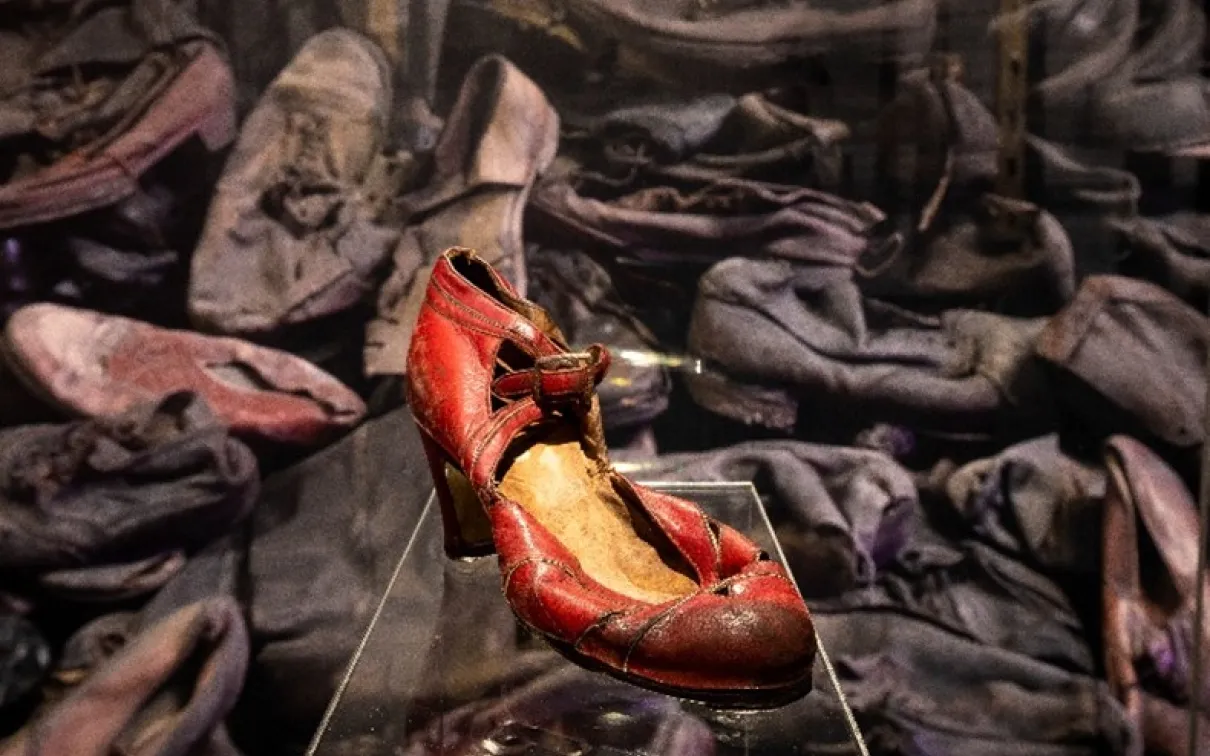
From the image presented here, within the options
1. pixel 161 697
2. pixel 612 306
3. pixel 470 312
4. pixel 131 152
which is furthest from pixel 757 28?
pixel 161 697

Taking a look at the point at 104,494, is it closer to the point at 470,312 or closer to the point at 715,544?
the point at 470,312

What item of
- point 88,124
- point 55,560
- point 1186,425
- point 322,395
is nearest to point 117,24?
point 88,124

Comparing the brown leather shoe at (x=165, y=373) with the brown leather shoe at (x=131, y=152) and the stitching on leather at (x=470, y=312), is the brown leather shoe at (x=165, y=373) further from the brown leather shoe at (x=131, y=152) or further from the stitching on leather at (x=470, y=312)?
the stitching on leather at (x=470, y=312)

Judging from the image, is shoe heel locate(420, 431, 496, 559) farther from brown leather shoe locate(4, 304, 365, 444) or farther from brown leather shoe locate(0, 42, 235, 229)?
brown leather shoe locate(0, 42, 235, 229)

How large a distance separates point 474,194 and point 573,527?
55 cm

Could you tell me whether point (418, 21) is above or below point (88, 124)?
above

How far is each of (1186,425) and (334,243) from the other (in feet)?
3.59

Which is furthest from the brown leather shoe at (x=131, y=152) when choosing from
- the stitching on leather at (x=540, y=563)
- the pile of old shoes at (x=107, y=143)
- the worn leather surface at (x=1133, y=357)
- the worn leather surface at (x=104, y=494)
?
the worn leather surface at (x=1133, y=357)

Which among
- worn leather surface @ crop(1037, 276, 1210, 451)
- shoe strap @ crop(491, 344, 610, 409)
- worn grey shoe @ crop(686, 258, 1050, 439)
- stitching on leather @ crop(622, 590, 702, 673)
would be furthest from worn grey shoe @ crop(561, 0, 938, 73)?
stitching on leather @ crop(622, 590, 702, 673)

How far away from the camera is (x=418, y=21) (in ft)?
3.84

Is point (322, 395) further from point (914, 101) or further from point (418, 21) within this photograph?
point (914, 101)

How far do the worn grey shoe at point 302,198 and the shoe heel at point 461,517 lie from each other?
40 cm

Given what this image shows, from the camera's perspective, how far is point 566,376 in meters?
0.79

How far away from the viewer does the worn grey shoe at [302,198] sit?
1170 millimetres
